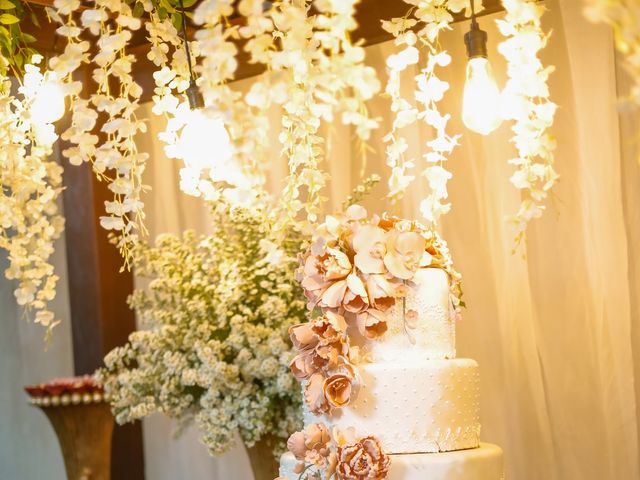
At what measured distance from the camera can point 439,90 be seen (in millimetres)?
2271

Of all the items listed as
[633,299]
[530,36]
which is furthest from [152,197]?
[530,36]

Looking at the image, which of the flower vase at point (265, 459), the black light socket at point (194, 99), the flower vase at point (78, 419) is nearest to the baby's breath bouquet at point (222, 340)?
the flower vase at point (265, 459)

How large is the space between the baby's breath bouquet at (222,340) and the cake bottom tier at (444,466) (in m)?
0.85

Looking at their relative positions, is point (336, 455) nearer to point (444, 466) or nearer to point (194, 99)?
point (444, 466)

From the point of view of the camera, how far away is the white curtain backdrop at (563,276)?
3135 millimetres

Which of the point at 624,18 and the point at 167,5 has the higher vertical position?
the point at 167,5

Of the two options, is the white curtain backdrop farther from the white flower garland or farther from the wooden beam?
the white flower garland

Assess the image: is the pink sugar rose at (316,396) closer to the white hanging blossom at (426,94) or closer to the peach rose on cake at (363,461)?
the peach rose on cake at (363,461)

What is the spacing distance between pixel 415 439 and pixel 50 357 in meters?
3.17

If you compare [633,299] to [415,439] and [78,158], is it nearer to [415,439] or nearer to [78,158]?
[415,439]

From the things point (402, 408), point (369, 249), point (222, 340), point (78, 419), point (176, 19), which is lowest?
point (78, 419)

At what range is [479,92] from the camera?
1945 millimetres

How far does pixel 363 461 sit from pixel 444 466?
192 millimetres

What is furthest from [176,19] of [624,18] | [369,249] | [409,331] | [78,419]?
[78,419]
